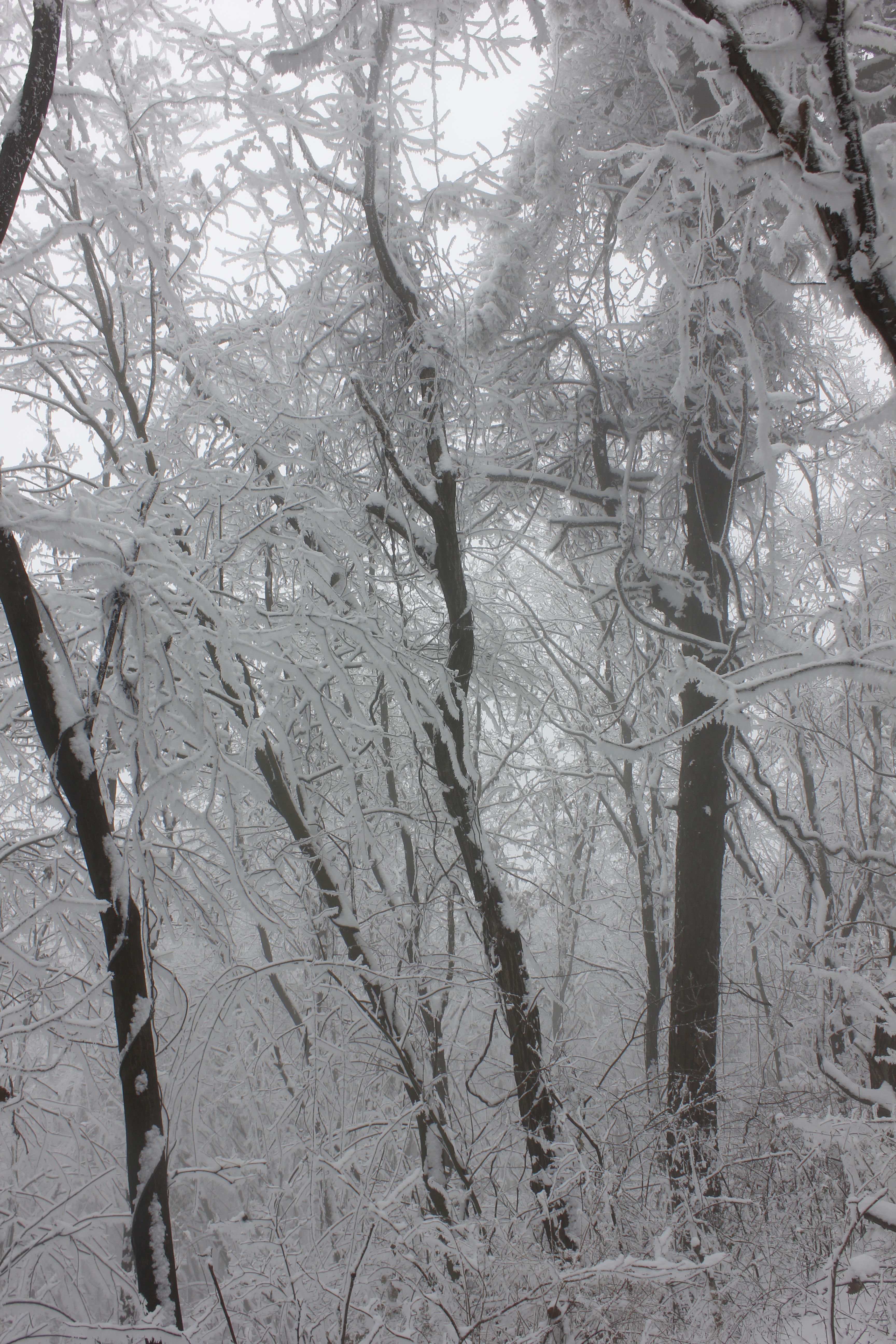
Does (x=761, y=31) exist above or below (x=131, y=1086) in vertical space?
above

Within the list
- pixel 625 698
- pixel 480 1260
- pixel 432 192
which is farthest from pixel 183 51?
pixel 480 1260

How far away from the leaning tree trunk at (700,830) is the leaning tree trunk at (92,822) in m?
3.70

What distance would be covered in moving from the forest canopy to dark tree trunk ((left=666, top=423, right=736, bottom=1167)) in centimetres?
4

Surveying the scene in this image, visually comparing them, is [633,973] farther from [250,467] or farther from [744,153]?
[744,153]

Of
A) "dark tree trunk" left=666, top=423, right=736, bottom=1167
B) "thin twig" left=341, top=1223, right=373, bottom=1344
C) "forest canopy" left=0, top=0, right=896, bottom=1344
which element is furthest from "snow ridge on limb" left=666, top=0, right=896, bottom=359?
"dark tree trunk" left=666, top=423, right=736, bottom=1167

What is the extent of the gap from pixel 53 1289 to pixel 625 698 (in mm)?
5225

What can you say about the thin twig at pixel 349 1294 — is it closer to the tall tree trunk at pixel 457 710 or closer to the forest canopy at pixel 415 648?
the forest canopy at pixel 415 648

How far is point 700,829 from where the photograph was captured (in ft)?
17.5

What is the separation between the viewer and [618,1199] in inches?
148

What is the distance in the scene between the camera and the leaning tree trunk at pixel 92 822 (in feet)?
7.12

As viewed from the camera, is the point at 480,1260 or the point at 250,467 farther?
the point at 250,467

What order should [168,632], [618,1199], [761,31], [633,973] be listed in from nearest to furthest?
[761,31]
[168,632]
[618,1199]
[633,973]

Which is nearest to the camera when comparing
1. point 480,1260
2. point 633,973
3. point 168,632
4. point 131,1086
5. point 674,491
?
point 131,1086

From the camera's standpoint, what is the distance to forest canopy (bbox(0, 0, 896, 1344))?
7.22 feet
